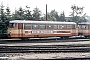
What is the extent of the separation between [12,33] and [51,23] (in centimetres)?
553

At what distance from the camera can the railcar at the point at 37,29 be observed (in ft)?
98.8

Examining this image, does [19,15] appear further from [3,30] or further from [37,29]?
[37,29]

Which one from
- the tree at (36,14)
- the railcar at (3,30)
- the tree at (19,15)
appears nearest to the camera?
the railcar at (3,30)

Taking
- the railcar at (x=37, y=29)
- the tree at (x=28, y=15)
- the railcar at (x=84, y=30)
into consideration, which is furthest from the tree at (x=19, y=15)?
the railcar at (x=37, y=29)

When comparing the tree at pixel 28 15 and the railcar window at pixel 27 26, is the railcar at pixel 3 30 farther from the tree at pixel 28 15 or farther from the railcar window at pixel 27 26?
the tree at pixel 28 15

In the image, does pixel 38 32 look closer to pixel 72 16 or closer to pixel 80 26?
pixel 80 26

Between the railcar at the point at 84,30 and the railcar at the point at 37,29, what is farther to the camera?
the railcar at the point at 84,30

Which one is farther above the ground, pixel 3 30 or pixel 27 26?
pixel 27 26

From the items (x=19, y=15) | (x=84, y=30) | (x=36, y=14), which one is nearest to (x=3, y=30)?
(x=84, y=30)

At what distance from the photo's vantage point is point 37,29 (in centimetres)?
3111

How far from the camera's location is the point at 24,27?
3034 centimetres

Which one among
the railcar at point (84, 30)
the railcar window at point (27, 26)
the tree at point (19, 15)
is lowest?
the railcar at point (84, 30)

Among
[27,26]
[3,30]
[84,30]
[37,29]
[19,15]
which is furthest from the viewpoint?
[19,15]

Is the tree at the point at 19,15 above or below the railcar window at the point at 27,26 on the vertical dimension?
above
